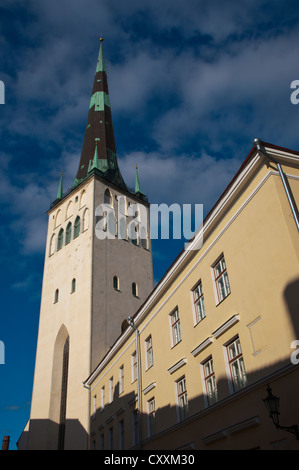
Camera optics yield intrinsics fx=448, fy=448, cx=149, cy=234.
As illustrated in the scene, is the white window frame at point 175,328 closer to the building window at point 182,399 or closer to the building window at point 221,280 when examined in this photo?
the building window at point 182,399

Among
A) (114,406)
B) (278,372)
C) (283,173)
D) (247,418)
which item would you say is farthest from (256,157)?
(114,406)

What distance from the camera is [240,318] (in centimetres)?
1238

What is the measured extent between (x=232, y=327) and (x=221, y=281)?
1.76 metres

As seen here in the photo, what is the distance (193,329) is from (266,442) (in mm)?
5102

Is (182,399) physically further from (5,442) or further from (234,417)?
(5,442)

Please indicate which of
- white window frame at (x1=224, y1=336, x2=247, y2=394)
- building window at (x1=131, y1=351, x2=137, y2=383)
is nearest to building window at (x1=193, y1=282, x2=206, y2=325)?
white window frame at (x1=224, y1=336, x2=247, y2=394)

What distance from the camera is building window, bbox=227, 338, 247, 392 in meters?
12.1

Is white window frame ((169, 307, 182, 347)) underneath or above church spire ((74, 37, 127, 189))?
underneath

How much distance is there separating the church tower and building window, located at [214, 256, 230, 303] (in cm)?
1602

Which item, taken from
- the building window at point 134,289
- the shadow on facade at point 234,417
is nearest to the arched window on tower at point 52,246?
the building window at point 134,289

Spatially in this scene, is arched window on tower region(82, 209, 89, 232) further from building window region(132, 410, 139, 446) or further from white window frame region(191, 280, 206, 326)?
white window frame region(191, 280, 206, 326)

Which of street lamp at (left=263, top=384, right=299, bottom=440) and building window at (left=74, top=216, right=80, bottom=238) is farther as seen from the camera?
building window at (left=74, top=216, right=80, bottom=238)

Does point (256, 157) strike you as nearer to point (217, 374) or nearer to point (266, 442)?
point (217, 374)

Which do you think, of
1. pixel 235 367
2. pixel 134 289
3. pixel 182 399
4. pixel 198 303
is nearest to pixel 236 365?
pixel 235 367
